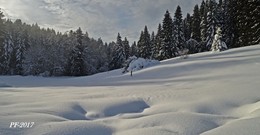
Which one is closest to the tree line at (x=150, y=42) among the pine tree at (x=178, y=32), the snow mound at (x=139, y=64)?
the pine tree at (x=178, y=32)

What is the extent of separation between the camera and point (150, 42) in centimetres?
5950

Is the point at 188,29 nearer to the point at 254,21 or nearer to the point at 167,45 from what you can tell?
the point at 167,45

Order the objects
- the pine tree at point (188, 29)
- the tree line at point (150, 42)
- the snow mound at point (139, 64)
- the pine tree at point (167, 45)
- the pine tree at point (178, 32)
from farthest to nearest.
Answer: the pine tree at point (188, 29) → the pine tree at point (178, 32) → the pine tree at point (167, 45) → the tree line at point (150, 42) → the snow mound at point (139, 64)

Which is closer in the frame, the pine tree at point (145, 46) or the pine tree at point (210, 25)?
the pine tree at point (210, 25)

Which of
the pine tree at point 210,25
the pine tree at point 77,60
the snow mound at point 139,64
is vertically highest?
the pine tree at point 210,25

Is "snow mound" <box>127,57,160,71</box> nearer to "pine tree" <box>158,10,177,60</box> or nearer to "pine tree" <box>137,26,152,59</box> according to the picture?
"pine tree" <box>158,10,177,60</box>

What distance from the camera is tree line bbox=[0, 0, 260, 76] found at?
3206 cm

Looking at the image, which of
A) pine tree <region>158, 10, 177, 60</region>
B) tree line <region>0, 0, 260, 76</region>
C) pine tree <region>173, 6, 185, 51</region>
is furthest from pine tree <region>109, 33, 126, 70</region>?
pine tree <region>173, 6, 185, 51</region>

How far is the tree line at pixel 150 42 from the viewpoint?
32.1m

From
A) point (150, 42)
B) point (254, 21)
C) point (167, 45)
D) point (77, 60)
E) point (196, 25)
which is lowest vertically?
point (77, 60)

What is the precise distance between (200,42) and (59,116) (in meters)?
43.3

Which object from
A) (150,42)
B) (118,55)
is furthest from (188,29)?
(118,55)

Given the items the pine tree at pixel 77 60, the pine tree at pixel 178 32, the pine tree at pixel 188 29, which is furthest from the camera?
the pine tree at pixel 188 29

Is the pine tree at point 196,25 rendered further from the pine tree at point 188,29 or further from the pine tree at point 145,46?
the pine tree at point 145,46
